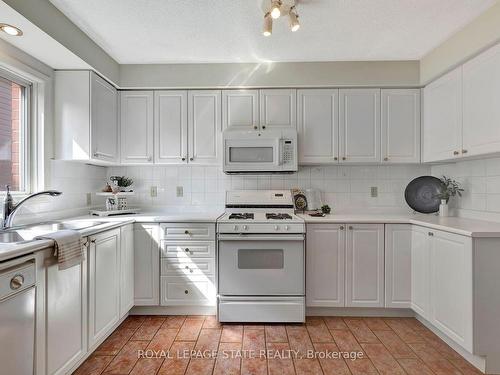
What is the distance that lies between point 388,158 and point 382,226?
2.43 feet

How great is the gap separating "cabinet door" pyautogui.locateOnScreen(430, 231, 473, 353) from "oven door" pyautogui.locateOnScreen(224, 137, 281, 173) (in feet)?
4.92

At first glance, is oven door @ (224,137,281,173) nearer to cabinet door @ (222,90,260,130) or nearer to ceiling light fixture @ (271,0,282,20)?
cabinet door @ (222,90,260,130)

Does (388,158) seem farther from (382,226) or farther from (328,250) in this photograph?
(328,250)

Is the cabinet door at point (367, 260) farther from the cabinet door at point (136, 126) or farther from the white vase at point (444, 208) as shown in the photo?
the cabinet door at point (136, 126)

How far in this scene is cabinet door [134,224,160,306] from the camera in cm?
246

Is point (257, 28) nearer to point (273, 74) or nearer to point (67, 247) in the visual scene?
point (273, 74)

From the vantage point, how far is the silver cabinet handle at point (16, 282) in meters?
1.21

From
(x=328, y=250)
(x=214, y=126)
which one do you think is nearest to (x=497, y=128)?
(x=328, y=250)

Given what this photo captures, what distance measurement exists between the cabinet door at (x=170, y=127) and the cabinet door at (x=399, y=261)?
2.13 metres

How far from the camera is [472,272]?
5.72 feet


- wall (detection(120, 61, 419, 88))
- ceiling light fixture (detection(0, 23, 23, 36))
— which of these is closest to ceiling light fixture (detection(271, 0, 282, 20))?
wall (detection(120, 61, 419, 88))

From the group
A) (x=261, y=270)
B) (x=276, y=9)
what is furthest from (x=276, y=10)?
(x=261, y=270)

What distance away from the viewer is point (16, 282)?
48.3 inches

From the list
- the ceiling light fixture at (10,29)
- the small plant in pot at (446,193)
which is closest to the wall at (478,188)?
the small plant in pot at (446,193)
